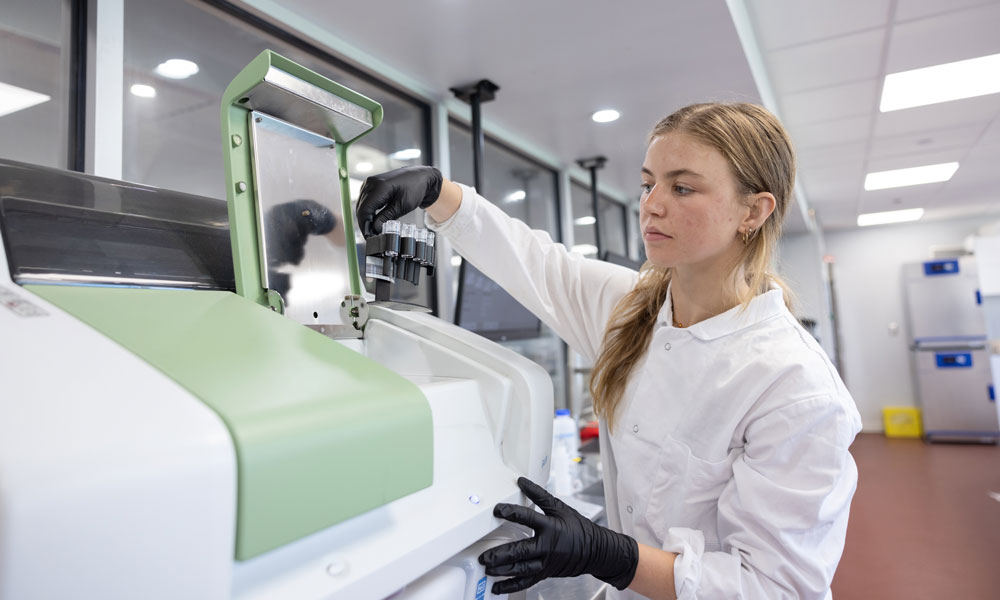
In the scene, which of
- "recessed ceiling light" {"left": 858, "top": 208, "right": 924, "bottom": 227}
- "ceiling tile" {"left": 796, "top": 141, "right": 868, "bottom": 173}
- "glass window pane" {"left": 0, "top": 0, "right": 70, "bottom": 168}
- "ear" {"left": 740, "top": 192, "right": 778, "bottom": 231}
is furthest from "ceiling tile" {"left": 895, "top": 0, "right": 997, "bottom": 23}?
"recessed ceiling light" {"left": 858, "top": 208, "right": 924, "bottom": 227}

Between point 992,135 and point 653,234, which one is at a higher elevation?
point 992,135

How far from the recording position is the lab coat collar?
101 centimetres

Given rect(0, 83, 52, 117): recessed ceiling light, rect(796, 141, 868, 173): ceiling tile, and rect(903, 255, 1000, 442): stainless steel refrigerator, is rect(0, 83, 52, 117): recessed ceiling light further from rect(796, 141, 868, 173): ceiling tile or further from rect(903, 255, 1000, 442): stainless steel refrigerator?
rect(903, 255, 1000, 442): stainless steel refrigerator

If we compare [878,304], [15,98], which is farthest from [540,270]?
[878,304]

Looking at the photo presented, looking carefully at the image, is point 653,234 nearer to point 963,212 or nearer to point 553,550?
point 553,550

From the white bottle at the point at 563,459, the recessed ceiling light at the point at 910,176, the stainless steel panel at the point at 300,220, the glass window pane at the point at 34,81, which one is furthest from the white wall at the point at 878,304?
the glass window pane at the point at 34,81

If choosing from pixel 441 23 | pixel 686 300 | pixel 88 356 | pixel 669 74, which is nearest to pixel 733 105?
pixel 686 300

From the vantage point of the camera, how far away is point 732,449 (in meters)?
0.96

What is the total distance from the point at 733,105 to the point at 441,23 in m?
1.18

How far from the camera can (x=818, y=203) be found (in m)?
6.20

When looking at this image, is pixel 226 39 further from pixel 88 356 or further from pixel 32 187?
pixel 88 356

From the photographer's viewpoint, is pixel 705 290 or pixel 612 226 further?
pixel 612 226

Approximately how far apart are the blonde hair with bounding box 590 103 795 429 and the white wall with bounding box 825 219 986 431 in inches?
305

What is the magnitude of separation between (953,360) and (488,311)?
22.7 feet
